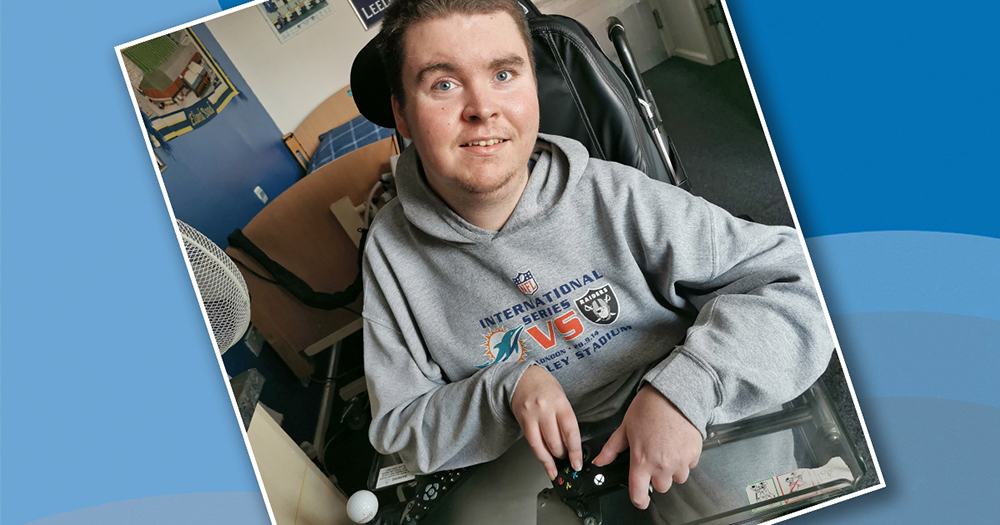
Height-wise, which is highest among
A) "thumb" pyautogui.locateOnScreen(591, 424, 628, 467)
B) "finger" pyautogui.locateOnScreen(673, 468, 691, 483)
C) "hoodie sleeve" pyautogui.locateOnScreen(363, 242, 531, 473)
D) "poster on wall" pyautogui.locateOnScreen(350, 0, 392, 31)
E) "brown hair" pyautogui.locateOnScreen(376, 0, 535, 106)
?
"poster on wall" pyautogui.locateOnScreen(350, 0, 392, 31)

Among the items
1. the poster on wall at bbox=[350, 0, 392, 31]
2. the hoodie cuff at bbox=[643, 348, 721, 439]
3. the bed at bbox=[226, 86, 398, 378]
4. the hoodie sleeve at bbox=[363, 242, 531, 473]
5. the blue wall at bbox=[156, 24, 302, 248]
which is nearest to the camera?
the hoodie cuff at bbox=[643, 348, 721, 439]

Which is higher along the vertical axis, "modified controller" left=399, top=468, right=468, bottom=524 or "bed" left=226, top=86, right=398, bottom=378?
"bed" left=226, top=86, right=398, bottom=378

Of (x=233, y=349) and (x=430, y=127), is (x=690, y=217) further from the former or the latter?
(x=233, y=349)

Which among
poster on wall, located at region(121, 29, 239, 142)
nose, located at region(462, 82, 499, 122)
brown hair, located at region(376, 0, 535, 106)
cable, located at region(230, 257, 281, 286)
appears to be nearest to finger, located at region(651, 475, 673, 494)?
nose, located at region(462, 82, 499, 122)

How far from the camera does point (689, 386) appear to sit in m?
0.67

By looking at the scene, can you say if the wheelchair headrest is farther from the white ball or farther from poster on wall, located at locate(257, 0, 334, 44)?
the white ball

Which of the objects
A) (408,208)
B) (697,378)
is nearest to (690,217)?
(697,378)

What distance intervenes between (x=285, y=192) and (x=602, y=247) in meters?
1.12

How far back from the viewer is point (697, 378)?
68 centimetres

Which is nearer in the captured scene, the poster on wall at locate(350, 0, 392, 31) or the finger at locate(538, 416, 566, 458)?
the finger at locate(538, 416, 566, 458)

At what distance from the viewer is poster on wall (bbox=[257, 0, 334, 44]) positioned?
93 centimetres

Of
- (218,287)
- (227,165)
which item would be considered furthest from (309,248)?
(218,287)

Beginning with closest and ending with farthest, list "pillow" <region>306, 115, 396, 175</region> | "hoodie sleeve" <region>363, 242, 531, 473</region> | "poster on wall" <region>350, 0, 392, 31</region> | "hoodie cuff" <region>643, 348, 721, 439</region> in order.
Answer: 1. "hoodie cuff" <region>643, 348, 721, 439</region>
2. "hoodie sleeve" <region>363, 242, 531, 473</region>
3. "poster on wall" <region>350, 0, 392, 31</region>
4. "pillow" <region>306, 115, 396, 175</region>

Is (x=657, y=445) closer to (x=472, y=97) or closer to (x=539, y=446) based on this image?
(x=539, y=446)
